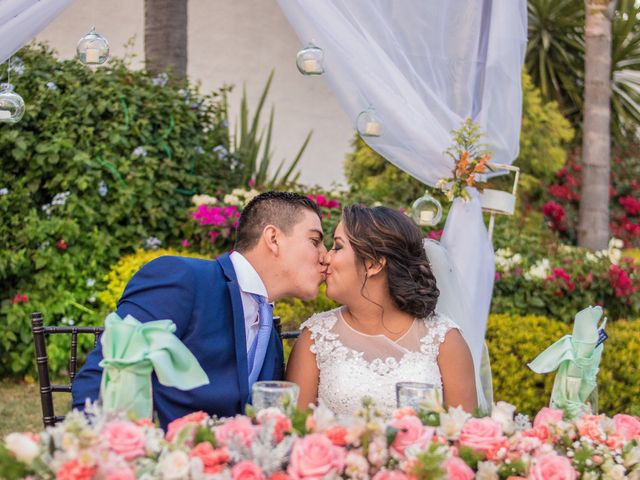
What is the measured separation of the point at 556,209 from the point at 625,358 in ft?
18.0

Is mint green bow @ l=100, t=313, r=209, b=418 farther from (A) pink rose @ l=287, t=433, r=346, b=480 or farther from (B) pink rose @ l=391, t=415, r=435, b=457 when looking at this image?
(B) pink rose @ l=391, t=415, r=435, b=457

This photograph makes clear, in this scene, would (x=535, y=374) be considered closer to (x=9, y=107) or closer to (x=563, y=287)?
(x=563, y=287)

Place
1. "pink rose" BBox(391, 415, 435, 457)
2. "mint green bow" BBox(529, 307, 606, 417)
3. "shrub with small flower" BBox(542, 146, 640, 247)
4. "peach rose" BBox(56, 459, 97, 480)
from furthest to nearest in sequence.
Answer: "shrub with small flower" BBox(542, 146, 640, 247) < "mint green bow" BBox(529, 307, 606, 417) < "pink rose" BBox(391, 415, 435, 457) < "peach rose" BBox(56, 459, 97, 480)

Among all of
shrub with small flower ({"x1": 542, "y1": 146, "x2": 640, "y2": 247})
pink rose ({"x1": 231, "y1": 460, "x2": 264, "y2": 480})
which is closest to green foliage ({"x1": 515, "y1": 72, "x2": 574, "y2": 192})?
shrub with small flower ({"x1": 542, "y1": 146, "x2": 640, "y2": 247})

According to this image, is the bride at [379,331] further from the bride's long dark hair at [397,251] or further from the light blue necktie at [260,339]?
the light blue necktie at [260,339]

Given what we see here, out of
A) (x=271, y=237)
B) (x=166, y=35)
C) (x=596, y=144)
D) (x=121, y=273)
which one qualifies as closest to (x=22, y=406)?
(x=121, y=273)

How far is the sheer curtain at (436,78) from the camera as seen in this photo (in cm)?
341

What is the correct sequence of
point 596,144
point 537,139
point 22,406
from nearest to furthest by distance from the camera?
1. point 22,406
2. point 596,144
3. point 537,139

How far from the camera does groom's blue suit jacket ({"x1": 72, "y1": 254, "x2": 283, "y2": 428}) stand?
9.08ft

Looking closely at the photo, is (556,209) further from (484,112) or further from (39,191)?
(484,112)

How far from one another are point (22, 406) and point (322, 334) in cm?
332

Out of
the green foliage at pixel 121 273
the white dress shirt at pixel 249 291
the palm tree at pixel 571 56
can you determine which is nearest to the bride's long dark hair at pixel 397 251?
the white dress shirt at pixel 249 291

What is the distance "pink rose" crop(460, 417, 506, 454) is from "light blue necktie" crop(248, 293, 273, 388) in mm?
1169

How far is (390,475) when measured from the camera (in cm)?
173
